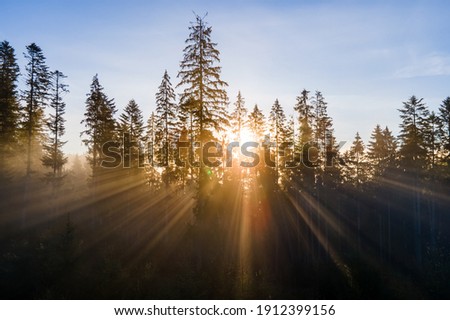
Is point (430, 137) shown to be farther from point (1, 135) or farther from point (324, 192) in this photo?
point (1, 135)

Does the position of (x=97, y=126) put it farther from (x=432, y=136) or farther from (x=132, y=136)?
(x=432, y=136)

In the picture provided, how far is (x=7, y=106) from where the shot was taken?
34.5 meters

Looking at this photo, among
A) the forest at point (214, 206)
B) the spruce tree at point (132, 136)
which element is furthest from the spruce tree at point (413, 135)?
the spruce tree at point (132, 136)

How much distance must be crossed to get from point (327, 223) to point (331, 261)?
8.26 metres

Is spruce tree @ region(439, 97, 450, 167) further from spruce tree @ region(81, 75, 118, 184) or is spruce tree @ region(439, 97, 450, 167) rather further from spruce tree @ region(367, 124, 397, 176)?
spruce tree @ region(81, 75, 118, 184)

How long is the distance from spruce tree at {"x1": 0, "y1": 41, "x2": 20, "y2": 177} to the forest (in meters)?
0.15

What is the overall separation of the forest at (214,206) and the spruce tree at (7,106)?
152mm

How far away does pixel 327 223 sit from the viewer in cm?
4478

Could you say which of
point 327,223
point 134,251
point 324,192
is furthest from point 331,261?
point 134,251

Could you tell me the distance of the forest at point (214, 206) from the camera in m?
24.6

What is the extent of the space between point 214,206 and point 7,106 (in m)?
21.5

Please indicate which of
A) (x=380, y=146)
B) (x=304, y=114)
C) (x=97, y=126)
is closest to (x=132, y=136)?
(x=97, y=126)

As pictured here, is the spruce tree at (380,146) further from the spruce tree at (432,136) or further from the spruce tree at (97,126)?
the spruce tree at (97,126)

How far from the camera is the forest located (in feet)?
80.8
